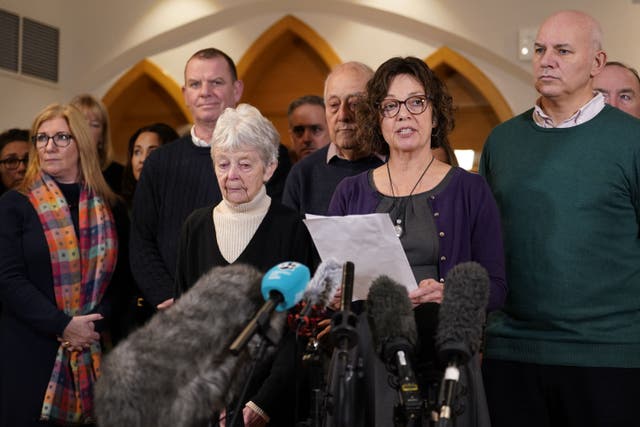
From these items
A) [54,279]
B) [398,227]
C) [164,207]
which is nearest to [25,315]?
[54,279]

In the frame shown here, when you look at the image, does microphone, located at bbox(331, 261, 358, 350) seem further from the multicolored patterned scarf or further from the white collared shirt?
the multicolored patterned scarf

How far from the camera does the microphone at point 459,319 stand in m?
1.76

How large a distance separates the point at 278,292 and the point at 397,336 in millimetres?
247

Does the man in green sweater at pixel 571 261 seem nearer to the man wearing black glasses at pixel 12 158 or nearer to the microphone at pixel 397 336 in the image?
the microphone at pixel 397 336

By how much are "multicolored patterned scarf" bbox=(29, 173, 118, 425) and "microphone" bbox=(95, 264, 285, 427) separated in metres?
1.87

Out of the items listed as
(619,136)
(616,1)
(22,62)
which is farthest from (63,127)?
(616,1)

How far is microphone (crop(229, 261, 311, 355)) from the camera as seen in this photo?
1735 millimetres

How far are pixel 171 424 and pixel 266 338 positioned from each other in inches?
9.3

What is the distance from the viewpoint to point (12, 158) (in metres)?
4.75

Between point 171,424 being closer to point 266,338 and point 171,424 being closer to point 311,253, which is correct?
point 266,338

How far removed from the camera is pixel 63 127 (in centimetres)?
379

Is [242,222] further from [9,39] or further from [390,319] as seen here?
[9,39]

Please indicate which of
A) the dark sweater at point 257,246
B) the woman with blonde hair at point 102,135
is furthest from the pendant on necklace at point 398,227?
the woman with blonde hair at point 102,135

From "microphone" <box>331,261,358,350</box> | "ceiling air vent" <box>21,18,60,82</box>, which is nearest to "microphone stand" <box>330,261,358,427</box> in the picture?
"microphone" <box>331,261,358,350</box>
